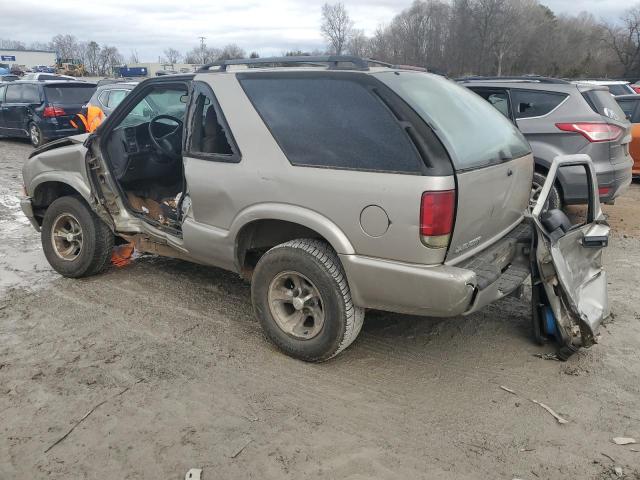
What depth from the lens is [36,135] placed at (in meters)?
14.1

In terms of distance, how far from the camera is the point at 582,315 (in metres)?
3.34

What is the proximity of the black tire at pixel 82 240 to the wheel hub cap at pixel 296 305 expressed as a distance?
6.88 feet

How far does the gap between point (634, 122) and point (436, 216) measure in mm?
8313

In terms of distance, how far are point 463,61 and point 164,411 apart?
63128 millimetres

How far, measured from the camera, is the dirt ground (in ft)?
8.79

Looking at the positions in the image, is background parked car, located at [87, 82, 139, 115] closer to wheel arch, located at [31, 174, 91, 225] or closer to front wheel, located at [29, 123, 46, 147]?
front wheel, located at [29, 123, 46, 147]

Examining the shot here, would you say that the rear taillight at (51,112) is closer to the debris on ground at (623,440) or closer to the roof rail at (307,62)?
the roof rail at (307,62)

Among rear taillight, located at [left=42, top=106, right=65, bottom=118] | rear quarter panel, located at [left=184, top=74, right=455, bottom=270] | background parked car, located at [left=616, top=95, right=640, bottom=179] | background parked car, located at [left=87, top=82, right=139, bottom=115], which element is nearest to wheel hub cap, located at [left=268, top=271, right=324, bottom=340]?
rear quarter panel, located at [left=184, top=74, right=455, bottom=270]

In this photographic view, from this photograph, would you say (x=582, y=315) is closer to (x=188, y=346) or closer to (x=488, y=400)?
(x=488, y=400)

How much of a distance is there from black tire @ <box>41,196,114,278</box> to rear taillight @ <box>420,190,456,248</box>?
10.4 feet

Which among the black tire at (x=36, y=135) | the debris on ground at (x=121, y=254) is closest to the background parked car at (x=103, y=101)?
the black tire at (x=36, y=135)

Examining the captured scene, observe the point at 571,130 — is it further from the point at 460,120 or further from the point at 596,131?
the point at 460,120

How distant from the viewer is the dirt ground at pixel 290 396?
2.68 metres

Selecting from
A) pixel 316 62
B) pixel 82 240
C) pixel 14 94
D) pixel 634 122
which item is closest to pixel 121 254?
pixel 82 240
